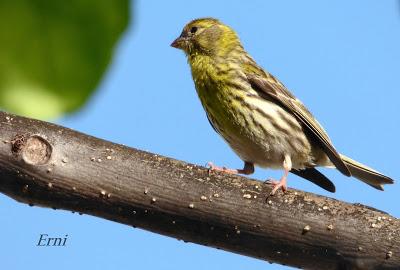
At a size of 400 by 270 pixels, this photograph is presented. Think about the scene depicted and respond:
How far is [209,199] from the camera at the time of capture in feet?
7.85

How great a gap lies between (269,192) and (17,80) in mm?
1976

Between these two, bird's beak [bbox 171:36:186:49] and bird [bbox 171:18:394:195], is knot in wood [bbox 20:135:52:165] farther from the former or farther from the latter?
bird's beak [bbox 171:36:186:49]

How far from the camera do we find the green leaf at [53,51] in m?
0.65

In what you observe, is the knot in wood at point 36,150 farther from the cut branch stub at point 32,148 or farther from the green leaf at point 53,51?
the green leaf at point 53,51

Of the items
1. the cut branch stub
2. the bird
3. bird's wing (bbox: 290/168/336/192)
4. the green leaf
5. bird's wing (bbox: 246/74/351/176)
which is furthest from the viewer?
bird's wing (bbox: 290/168/336/192)

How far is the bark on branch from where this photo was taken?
2227 mm

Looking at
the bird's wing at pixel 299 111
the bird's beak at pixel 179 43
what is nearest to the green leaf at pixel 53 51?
the bird's wing at pixel 299 111

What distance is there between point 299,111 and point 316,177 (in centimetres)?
53

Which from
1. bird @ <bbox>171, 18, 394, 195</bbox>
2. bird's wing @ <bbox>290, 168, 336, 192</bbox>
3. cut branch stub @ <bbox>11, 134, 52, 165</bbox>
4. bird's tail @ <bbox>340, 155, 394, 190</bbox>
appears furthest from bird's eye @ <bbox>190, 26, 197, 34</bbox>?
cut branch stub @ <bbox>11, 134, 52, 165</bbox>

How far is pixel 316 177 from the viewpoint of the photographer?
4867mm

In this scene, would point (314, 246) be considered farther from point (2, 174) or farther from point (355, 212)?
point (2, 174)

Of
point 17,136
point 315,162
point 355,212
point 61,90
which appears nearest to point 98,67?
point 61,90

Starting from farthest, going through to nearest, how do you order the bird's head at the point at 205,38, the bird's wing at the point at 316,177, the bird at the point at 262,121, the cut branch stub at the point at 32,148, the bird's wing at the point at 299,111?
the bird's head at the point at 205,38
the bird's wing at the point at 316,177
the bird's wing at the point at 299,111
the bird at the point at 262,121
the cut branch stub at the point at 32,148

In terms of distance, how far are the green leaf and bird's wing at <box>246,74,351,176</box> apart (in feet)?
13.3
